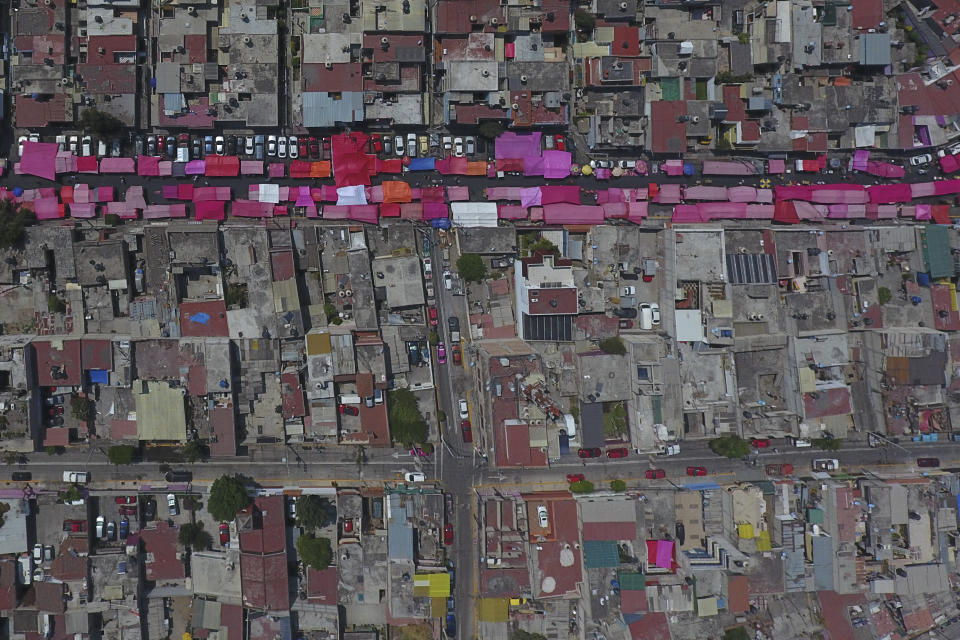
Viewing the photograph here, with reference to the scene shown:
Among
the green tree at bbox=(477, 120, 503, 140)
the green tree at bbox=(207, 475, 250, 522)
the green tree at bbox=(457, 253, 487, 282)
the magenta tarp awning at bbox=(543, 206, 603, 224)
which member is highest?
the green tree at bbox=(477, 120, 503, 140)

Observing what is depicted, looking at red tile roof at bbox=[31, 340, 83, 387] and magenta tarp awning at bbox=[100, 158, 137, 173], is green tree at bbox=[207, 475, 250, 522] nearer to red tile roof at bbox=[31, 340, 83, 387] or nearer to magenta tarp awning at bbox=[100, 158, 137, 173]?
red tile roof at bbox=[31, 340, 83, 387]

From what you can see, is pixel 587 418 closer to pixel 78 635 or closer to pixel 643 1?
pixel 643 1

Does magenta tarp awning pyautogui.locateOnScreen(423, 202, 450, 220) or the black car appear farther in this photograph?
magenta tarp awning pyautogui.locateOnScreen(423, 202, 450, 220)

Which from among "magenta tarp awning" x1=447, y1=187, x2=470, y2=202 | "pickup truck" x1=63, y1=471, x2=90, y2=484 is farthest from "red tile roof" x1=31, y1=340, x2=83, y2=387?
"magenta tarp awning" x1=447, y1=187, x2=470, y2=202

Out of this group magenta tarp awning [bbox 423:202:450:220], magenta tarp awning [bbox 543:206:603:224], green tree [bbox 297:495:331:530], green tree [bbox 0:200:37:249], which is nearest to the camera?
green tree [bbox 0:200:37:249]

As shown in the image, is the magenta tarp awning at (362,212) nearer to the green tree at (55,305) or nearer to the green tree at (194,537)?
the green tree at (55,305)

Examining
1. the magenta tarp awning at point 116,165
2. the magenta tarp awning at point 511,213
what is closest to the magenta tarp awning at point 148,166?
the magenta tarp awning at point 116,165

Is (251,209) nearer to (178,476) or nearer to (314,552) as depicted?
(178,476)

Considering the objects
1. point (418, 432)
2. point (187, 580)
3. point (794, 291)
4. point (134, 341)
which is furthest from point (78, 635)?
point (794, 291)
